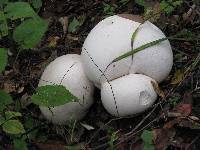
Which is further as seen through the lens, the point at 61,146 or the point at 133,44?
the point at 61,146

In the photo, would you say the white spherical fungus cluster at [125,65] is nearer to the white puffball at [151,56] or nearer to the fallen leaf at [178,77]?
the white puffball at [151,56]

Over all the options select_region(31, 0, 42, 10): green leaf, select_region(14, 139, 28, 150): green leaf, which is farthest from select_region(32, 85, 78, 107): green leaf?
select_region(31, 0, 42, 10): green leaf

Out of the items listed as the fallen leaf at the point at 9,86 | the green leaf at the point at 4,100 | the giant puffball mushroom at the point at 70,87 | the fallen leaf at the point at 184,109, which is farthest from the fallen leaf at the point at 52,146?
the fallen leaf at the point at 184,109

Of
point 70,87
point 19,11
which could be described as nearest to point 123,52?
point 70,87

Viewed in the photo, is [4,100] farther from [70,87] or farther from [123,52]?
[123,52]

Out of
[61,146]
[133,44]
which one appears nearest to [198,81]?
[133,44]

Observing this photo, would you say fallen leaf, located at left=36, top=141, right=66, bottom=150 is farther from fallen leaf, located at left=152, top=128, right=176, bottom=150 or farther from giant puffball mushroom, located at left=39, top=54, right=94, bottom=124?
fallen leaf, located at left=152, top=128, right=176, bottom=150

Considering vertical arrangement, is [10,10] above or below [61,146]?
above

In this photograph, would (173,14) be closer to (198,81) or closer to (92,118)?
(198,81)
